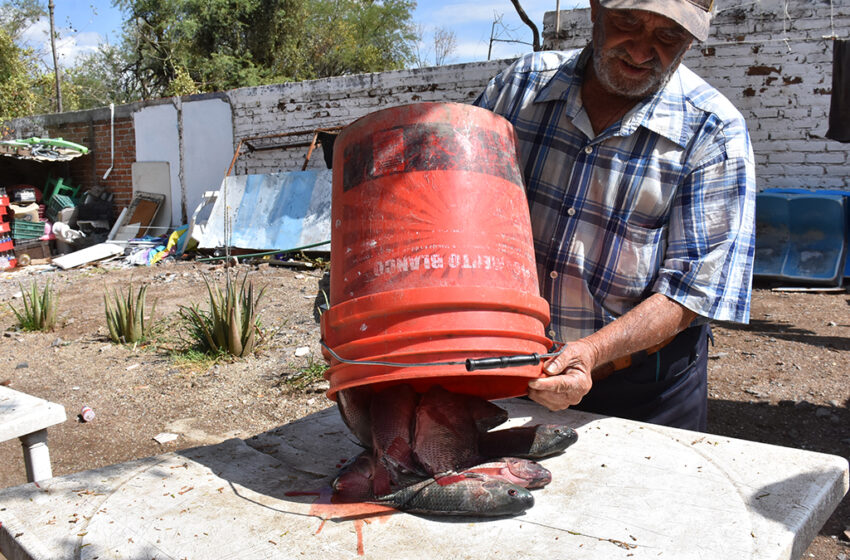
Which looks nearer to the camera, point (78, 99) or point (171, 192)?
point (171, 192)

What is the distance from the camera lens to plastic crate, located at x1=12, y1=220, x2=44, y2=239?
10094mm

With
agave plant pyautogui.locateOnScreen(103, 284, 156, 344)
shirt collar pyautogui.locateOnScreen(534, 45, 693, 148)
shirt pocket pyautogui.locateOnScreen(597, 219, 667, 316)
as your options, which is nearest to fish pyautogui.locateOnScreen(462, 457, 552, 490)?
shirt pocket pyautogui.locateOnScreen(597, 219, 667, 316)

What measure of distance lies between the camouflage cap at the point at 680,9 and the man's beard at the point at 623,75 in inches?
3.1

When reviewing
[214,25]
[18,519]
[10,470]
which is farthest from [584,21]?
[214,25]

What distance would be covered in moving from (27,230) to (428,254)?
10.9 m

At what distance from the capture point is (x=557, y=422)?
1795 mm

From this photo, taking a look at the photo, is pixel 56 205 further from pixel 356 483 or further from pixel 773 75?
pixel 356 483

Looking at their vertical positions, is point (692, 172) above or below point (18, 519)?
above

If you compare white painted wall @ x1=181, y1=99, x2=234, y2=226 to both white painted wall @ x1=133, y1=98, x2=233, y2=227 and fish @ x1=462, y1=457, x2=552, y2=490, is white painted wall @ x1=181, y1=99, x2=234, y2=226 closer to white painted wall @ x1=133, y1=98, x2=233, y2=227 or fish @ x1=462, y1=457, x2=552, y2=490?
white painted wall @ x1=133, y1=98, x2=233, y2=227

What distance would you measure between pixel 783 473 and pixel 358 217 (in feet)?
3.43

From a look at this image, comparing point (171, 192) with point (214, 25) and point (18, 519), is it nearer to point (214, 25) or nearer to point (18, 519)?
point (214, 25)

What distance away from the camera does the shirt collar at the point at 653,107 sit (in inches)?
64.7

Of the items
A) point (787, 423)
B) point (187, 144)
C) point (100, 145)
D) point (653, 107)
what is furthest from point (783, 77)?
point (100, 145)

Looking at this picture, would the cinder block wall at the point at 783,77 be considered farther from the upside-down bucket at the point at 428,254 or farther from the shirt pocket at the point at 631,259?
the upside-down bucket at the point at 428,254
